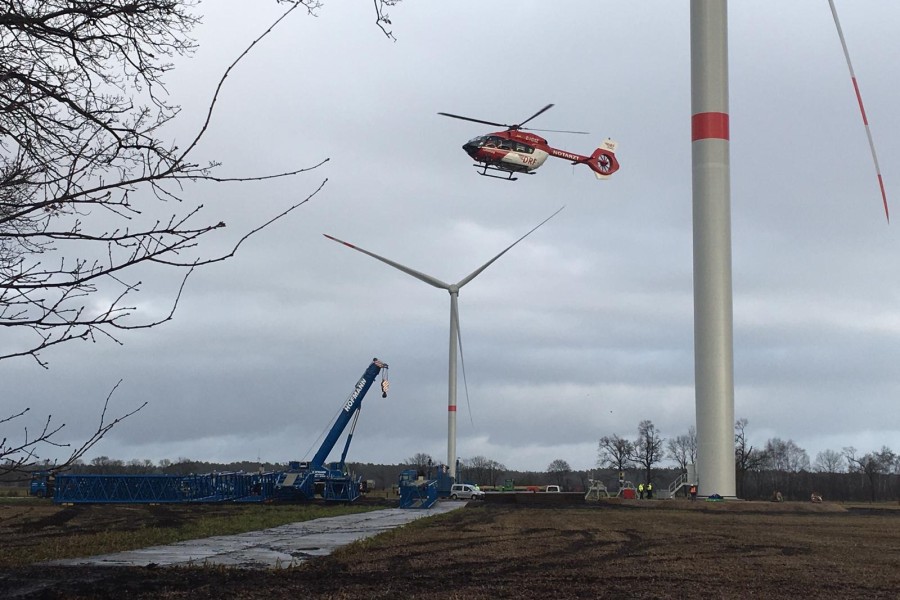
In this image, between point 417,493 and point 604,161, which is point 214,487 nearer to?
point 417,493

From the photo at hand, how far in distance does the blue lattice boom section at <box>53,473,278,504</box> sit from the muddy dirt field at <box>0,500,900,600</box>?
27.8 metres

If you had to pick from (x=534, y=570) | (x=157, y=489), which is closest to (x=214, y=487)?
(x=157, y=489)

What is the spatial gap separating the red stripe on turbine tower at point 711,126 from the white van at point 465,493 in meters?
33.0

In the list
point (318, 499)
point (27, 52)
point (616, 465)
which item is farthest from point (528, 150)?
point (616, 465)

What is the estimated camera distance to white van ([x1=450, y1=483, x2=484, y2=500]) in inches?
3164

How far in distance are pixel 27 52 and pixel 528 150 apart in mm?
53683

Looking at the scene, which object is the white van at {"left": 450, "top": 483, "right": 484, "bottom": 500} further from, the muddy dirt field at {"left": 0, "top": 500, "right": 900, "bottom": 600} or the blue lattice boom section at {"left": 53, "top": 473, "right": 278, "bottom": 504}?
the muddy dirt field at {"left": 0, "top": 500, "right": 900, "bottom": 600}

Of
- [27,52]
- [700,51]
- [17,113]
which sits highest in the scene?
[700,51]

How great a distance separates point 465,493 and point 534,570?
6424cm

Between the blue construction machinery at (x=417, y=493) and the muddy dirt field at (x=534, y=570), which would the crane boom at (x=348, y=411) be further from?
the muddy dirt field at (x=534, y=570)

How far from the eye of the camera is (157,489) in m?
60.6

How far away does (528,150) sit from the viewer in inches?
2365

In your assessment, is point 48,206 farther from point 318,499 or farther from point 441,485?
point 441,485

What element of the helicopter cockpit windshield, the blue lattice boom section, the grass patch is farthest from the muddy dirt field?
the helicopter cockpit windshield
